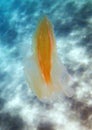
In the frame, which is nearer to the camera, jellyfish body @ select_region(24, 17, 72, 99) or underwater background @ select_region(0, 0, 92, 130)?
jellyfish body @ select_region(24, 17, 72, 99)

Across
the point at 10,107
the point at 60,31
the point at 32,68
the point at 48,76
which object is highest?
the point at 60,31

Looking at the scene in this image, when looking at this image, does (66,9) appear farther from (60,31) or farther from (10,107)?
(10,107)

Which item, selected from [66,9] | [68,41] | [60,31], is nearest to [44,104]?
[68,41]

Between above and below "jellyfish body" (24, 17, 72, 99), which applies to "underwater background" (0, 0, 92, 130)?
above

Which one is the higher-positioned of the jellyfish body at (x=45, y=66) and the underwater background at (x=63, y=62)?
the underwater background at (x=63, y=62)
